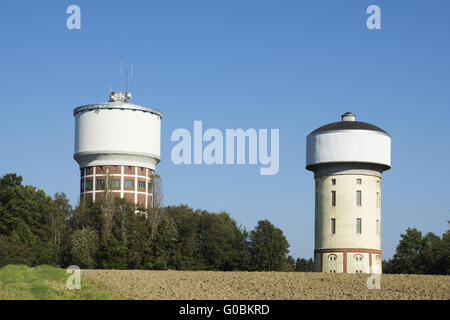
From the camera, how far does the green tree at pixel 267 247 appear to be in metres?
71.9

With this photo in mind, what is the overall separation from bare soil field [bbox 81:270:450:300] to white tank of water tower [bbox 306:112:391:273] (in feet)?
59.6

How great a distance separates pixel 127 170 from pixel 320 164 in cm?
2711

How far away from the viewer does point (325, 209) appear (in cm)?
6247

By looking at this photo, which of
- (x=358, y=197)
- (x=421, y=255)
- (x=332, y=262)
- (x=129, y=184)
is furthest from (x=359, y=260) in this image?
(x=129, y=184)

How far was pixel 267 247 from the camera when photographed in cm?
7350

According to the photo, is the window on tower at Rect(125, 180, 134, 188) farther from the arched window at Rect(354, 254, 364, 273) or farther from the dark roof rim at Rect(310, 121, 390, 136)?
the arched window at Rect(354, 254, 364, 273)

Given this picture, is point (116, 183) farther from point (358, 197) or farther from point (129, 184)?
point (358, 197)

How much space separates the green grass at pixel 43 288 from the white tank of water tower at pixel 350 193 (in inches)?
1140

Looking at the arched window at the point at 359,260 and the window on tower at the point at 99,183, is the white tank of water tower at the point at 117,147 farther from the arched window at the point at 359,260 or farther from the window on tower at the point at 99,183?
the arched window at the point at 359,260

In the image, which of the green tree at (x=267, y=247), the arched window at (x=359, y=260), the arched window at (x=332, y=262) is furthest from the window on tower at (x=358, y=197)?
the green tree at (x=267, y=247)

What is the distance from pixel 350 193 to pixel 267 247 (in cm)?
1484

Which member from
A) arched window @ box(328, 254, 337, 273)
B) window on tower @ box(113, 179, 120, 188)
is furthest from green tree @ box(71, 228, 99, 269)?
arched window @ box(328, 254, 337, 273)
